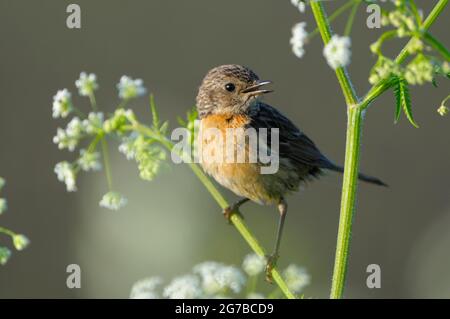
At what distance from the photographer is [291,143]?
620 centimetres

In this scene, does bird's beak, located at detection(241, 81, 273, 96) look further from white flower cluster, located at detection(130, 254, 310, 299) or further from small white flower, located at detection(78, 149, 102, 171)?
small white flower, located at detection(78, 149, 102, 171)

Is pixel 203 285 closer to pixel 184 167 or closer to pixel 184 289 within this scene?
pixel 184 289

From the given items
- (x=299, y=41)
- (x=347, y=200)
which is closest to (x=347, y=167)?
(x=347, y=200)

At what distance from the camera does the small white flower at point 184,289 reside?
335 centimetres

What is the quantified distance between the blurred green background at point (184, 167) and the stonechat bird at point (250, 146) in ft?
1.09

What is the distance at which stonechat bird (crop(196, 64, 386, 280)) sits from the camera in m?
5.75

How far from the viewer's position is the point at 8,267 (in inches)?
361

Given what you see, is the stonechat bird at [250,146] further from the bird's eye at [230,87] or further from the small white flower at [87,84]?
the small white flower at [87,84]

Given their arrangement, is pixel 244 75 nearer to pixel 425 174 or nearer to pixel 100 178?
pixel 100 178

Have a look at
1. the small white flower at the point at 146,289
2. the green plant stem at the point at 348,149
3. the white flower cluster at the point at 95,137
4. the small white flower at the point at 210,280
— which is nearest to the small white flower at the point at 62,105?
the white flower cluster at the point at 95,137

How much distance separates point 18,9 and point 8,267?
543 centimetres

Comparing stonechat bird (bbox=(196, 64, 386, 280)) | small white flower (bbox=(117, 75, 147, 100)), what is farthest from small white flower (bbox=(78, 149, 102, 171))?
stonechat bird (bbox=(196, 64, 386, 280))

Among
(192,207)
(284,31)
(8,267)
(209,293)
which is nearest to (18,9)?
(284,31)

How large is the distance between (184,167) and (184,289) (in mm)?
3545
